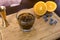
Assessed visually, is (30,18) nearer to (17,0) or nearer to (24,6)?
(24,6)

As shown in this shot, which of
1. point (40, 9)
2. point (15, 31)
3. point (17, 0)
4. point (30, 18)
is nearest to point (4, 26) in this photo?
point (15, 31)

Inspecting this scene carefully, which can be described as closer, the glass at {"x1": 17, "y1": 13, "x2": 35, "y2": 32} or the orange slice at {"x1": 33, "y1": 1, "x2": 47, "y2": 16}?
the glass at {"x1": 17, "y1": 13, "x2": 35, "y2": 32}

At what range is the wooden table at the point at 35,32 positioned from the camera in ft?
3.95

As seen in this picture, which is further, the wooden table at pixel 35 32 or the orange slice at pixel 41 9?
the orange slice at pixel 41 9

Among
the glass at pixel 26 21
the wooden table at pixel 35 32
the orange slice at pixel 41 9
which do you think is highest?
the orange slice at pixel 41 9

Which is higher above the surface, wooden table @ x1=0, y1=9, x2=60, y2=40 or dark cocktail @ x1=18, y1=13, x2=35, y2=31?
dark cocktail @ x1=18, y1=13, x2=35, y2=31

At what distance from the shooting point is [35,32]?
4.03ft

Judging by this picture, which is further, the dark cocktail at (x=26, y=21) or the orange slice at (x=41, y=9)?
the orange slice at (x=41, y=9)

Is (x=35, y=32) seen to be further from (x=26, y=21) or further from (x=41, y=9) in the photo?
(x=41, y=9)

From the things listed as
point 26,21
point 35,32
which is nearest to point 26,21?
point 26,21

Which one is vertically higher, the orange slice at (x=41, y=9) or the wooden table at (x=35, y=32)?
the orange slice at (x=41, y=9)

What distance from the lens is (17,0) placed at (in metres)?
1.77

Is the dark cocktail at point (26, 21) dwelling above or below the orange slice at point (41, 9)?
below

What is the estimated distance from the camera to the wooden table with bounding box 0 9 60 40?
3.95 ft
